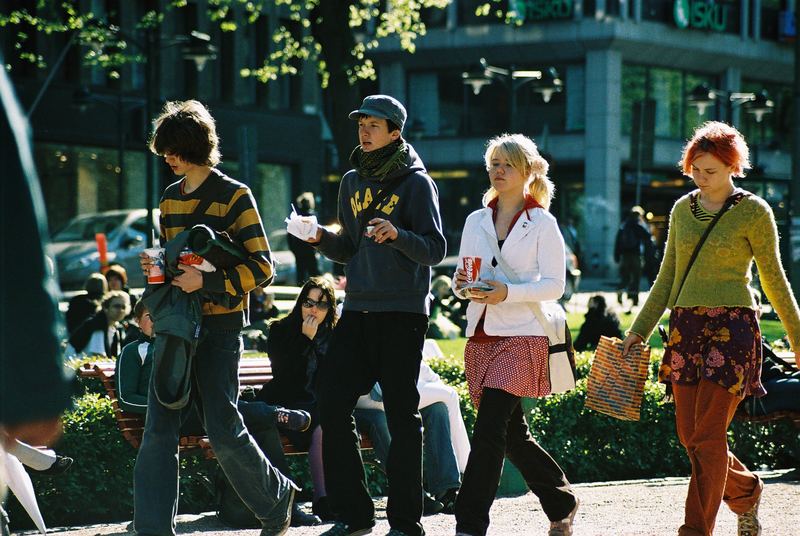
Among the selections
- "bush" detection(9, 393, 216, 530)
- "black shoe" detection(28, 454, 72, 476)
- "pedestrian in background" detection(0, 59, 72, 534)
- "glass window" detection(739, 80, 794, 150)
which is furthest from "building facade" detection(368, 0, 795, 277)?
"pedestrian in background" detection(0, 59, 72, 534)

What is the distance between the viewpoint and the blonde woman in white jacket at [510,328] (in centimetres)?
631

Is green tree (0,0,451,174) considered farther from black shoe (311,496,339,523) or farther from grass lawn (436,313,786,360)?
black shoe (311,496,339,523)

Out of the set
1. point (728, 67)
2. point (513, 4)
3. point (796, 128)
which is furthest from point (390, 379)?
point (728, 67)

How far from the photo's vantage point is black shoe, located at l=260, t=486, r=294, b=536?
6.39 meters

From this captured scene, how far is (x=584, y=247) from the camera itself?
1800 inches

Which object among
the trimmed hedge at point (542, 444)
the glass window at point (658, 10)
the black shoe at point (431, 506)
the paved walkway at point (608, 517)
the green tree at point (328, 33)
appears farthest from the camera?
the glass window at point (658, 10)

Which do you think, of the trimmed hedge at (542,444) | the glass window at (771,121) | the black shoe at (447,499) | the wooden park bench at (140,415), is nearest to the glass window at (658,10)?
the glass window at (771,121)

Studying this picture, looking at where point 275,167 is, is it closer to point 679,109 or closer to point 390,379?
point 679,109

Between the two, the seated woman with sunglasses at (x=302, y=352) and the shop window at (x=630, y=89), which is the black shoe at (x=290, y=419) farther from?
the shop window at (x=630, y=89)

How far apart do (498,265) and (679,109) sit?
43.4m

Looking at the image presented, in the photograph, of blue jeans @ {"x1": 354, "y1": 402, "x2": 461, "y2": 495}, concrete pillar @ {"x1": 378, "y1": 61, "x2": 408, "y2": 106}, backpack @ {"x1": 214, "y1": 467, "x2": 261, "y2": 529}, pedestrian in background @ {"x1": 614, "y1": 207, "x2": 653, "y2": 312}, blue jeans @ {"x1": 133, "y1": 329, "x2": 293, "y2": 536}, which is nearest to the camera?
blue jeans @ {"x1": 133, "y1": 329, "x2": 293, "y2": 536}

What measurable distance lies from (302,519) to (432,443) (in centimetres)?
91

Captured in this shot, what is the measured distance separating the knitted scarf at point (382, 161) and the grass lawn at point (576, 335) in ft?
12.2

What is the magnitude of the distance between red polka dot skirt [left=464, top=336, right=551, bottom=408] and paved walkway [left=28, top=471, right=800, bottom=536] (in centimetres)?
101
